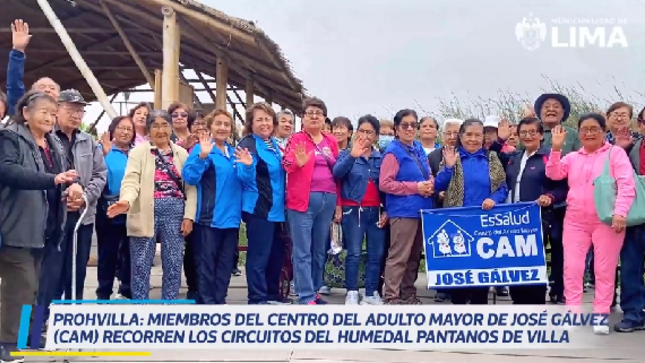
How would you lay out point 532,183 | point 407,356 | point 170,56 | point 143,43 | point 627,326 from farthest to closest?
point 143,43 → point 170,56 → point 532,183 → point 627,326 → point 407,356

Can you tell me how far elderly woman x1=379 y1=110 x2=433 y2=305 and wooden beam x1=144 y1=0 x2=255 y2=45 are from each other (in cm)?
370

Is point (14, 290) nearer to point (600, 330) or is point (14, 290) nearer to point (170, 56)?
point (600, 330)

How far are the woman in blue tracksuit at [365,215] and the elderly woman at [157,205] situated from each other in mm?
1382

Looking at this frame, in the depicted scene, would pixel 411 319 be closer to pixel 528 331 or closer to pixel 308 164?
pixel 528 331

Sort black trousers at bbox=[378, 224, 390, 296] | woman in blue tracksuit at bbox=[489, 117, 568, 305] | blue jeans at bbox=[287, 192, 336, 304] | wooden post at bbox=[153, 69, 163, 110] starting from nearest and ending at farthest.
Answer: woman in blue tracksuit at bbox=[489, 117, 568, 305] → blue jeans at bbox=[287, 192, 336, 304] → black trousers at bbox=[378, 224, 390, 296] → wooden post at bbox=[153, 69, 163, 110]

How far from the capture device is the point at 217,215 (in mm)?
5027

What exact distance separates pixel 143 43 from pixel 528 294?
9964 millimetres

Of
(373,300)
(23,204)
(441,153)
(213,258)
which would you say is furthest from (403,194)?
(23,204)

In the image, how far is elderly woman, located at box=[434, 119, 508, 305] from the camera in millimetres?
5066

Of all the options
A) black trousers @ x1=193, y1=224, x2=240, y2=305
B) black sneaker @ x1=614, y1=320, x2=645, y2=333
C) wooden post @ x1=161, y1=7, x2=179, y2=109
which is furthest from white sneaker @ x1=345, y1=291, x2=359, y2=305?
wooden post @ x1=161, y1=7, x2=179, y2=109

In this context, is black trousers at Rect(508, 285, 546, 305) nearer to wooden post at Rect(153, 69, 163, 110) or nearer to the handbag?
the handbag

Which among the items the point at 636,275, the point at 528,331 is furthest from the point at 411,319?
the point at 636,275

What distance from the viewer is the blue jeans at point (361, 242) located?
5.48m

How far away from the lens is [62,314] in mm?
3721
